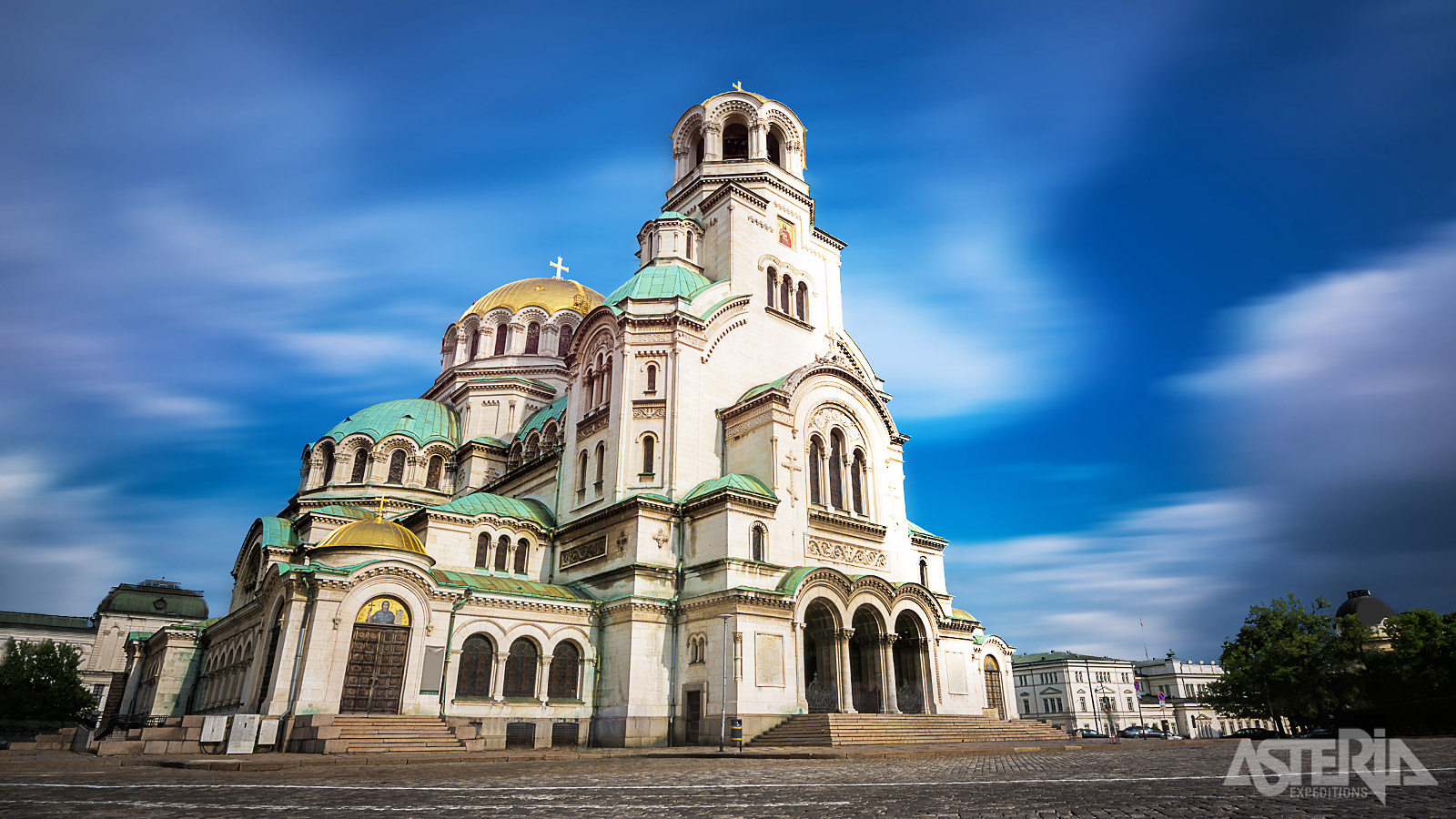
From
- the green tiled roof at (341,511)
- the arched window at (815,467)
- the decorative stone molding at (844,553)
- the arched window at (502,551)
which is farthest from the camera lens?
the green tiled roof at (341,511)

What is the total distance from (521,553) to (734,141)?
24.8 m

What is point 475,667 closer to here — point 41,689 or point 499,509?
point 499,509

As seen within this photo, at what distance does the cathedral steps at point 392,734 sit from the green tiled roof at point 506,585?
4.58 m

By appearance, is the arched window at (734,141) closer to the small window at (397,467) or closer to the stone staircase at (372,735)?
the small window at (397,467)

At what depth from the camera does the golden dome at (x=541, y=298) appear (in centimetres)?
4809

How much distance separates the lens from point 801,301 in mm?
38875

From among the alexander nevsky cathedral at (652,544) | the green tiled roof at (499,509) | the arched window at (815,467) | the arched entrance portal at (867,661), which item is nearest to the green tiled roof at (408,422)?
the alexander nevsky cathedral at (652,544)

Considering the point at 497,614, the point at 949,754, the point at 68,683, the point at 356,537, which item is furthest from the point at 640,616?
the point at 68,683

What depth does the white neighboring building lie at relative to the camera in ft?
294

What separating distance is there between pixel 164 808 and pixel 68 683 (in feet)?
168

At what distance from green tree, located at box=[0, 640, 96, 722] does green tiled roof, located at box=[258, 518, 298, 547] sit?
21.0 metres

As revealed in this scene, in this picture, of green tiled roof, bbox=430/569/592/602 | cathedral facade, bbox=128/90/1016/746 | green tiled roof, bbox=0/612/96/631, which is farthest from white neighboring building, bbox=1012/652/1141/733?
green tiled roof, bbox=0/612/96/631

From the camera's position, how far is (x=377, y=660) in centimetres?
2441

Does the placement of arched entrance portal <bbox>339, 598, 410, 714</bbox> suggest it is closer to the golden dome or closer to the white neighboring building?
the golden dome
